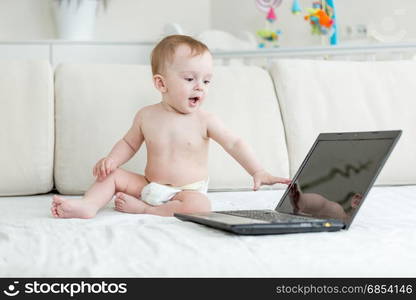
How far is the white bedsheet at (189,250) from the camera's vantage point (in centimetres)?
95

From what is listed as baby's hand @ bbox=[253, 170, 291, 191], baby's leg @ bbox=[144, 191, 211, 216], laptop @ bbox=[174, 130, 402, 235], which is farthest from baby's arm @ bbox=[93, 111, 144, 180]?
laptop @ bbox=[174, 130, 402, 235]

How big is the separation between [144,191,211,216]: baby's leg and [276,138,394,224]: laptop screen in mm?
177

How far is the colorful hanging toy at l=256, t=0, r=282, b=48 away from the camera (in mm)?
3647

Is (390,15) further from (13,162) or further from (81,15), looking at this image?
(13,162)

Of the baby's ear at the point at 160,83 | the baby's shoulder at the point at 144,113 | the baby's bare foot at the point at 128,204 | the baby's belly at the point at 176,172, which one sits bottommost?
the baby's bare foot at the point at 128,204

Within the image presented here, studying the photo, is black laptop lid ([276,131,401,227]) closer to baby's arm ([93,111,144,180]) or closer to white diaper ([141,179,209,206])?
white diaper ([141,179,209,206])

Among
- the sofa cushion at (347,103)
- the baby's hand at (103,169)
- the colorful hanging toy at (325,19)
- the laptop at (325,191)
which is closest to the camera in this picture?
the laptop at (325,191)

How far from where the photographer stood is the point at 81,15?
361cm

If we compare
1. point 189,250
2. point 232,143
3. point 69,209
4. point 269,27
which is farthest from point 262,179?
point 269,27

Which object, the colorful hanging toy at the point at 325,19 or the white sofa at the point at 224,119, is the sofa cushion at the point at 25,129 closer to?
the white sofa at the point at 224,119

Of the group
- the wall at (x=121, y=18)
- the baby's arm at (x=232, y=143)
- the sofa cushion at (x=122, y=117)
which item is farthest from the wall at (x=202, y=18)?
the baby's arm at (x=232, y=143)

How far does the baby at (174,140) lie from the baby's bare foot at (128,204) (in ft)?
0.18

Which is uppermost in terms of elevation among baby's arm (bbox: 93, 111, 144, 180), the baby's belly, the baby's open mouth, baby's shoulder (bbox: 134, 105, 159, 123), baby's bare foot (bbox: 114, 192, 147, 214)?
the baby's open mouth

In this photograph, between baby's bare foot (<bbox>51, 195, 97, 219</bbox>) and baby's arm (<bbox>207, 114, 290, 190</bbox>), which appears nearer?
baby's bare foot (<bbox>51, 195, 97, 219</bbox>)
